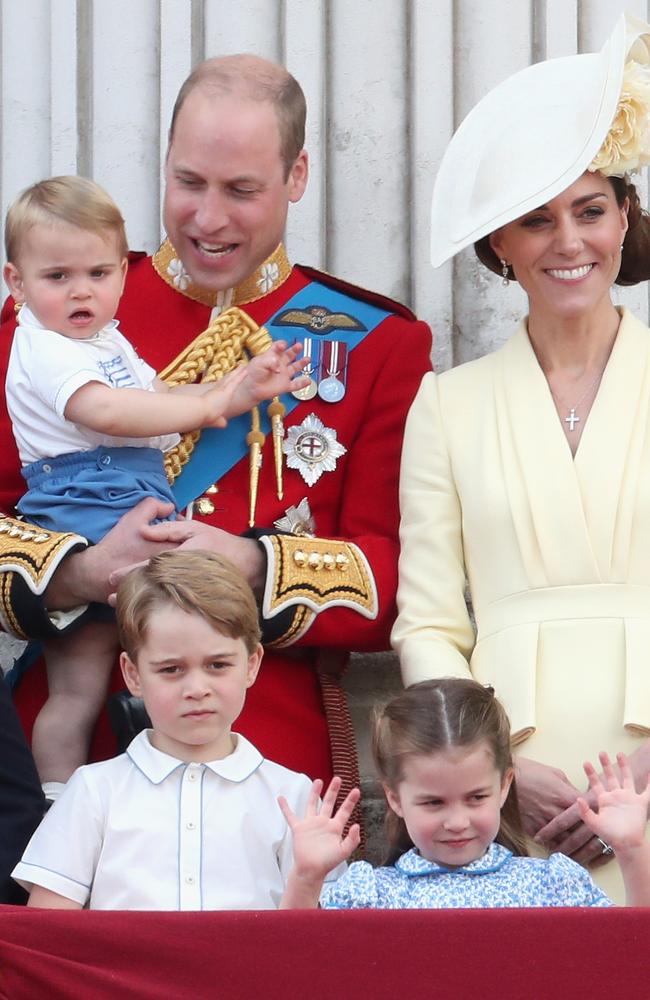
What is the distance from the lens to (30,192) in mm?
3629

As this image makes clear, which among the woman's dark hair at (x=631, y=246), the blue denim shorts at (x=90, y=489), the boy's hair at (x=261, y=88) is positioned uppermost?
the boy's hair at (x=261, y=88)

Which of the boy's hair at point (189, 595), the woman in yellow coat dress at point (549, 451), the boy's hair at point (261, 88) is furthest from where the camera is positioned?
the boy's hair at point (261, 88)

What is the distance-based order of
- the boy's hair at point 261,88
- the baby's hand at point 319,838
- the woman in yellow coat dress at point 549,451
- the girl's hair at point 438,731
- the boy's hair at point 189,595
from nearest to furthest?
the baby's hand at point 319,838 < the girl's hair at point 438,731 < the boy's hair at point 189,595 < the woman in yellow coat dress at point 549,451 < the boy's hair at point 261,88

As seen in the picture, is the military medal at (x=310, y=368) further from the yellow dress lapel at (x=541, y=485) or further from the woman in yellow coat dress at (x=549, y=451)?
the yellow dress lapel at (x=541, y=485)

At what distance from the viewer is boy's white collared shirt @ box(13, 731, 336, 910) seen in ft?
9.95

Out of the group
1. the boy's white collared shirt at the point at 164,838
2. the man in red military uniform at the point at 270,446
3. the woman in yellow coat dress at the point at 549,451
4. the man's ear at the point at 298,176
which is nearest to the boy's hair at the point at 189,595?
the boy's white collared shirt at the point at 164,838

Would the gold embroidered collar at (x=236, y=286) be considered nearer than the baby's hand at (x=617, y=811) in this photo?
No

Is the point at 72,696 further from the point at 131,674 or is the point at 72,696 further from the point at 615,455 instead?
the point at 615,455

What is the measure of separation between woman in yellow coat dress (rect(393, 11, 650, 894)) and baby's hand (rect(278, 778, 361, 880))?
1.66 ft

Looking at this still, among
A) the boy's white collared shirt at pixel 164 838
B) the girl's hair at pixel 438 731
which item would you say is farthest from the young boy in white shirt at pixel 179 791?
the girl's hair at pixel 438 731

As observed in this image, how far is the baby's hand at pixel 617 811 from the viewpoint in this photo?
2.86 m

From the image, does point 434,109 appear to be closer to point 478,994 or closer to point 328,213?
point 328,213

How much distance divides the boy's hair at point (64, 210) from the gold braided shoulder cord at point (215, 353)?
1.01ft

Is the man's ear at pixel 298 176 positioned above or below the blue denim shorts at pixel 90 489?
above
